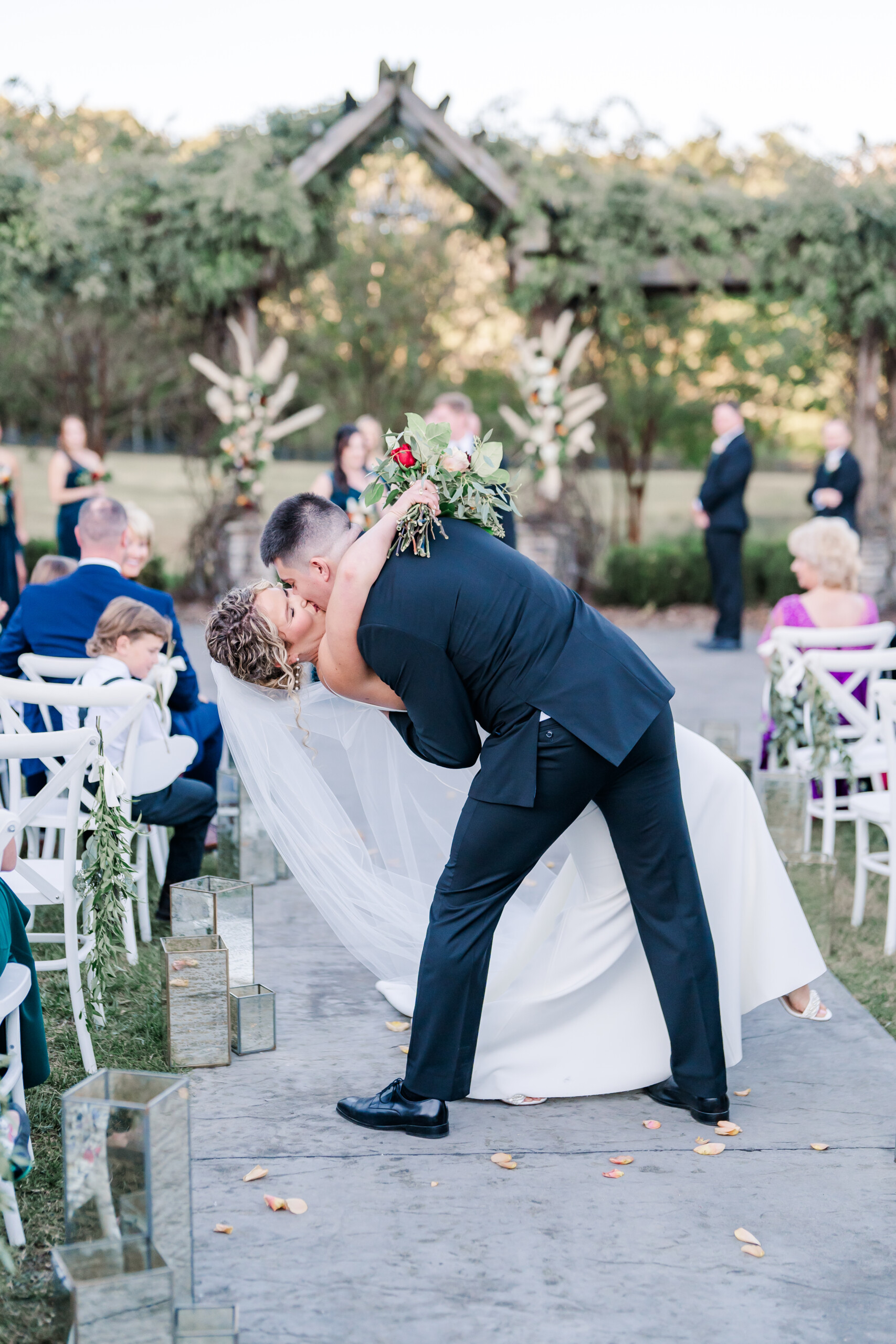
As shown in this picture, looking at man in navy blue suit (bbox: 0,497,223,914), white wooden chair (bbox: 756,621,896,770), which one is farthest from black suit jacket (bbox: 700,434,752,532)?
man in navy blue suit (bbox: 0,497,223,914)

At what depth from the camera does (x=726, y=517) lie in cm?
1101

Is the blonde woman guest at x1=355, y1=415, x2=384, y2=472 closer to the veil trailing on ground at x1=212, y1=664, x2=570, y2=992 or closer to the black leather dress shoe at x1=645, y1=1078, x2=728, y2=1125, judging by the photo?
the veil trailing on ground at x1=212, y1=664, x2=570, y2=992

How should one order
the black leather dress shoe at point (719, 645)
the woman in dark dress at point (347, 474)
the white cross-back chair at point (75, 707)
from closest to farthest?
the white cross-back chair at point (75, 707) < the woman in dark dress at point (347, 474) < the black leather dress shoe at point (719, 645)

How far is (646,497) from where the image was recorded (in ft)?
52.7

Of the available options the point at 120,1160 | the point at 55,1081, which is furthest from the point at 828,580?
the point at 120,1160

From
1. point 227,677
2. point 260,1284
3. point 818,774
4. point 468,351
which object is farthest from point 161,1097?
point 468,351

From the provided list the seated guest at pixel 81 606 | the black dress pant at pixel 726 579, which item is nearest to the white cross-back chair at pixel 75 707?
the seated guest at pixel 81 606

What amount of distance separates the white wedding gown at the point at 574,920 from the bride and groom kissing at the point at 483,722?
0.45 feet

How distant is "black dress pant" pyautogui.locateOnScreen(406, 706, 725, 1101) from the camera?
297 cm

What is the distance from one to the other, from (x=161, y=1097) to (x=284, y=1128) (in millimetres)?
970

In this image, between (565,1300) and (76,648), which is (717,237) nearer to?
(76,648)

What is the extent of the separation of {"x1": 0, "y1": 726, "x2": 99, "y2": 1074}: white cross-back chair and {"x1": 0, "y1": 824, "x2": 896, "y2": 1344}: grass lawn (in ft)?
0.40

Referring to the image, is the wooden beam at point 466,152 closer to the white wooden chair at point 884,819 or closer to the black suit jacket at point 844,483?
the black suit jacket at point 844,483

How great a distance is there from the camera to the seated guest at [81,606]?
473 centimetres
